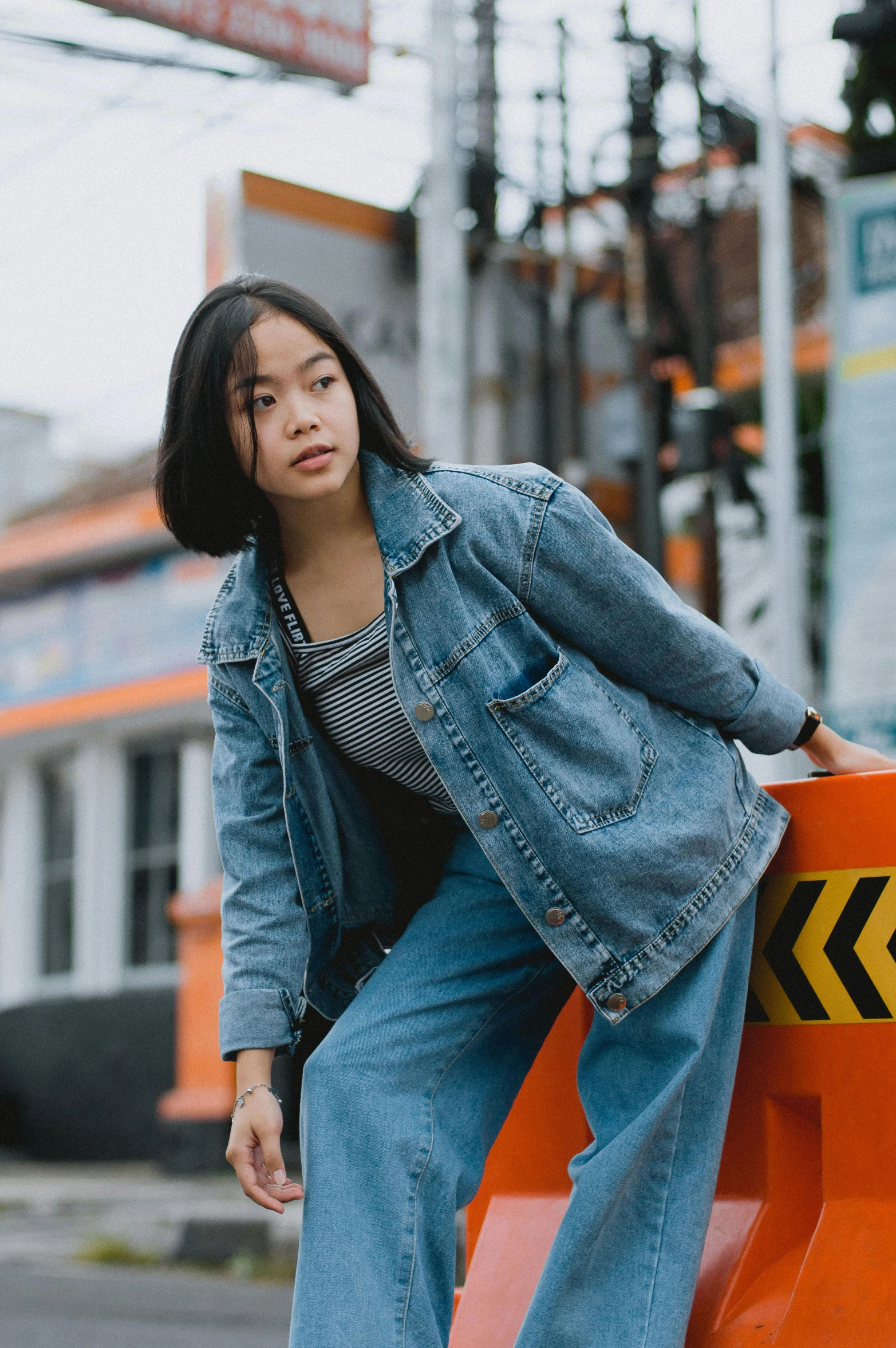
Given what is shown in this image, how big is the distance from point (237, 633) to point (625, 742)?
542 mm

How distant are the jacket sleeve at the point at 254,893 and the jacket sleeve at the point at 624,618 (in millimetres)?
450

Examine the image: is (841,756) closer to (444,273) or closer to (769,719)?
(769,719)

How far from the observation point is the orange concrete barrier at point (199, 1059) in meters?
10.8

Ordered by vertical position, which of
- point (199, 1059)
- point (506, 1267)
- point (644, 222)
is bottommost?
point (199, 1059)

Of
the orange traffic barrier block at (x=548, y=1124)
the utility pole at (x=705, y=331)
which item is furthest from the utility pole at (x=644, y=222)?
the orange traffic barrier block at (x=548, y=1124)

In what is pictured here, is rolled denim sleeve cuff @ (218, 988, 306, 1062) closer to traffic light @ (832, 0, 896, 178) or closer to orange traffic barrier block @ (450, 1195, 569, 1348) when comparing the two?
orange traffic barrier block @ (450, 1195, 569, 1348)

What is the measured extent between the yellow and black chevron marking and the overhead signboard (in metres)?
6.87

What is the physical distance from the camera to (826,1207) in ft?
7.06

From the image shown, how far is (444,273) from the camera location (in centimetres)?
859

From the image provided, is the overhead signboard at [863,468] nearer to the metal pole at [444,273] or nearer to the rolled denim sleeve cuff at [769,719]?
the metal pole at [444,273]

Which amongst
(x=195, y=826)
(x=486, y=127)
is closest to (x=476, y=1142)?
(x=486, y=127)

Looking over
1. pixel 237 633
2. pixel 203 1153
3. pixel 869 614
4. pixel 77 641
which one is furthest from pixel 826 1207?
pixel 77 641

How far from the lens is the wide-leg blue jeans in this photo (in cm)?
201

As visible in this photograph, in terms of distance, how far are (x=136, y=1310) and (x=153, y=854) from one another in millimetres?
8998
